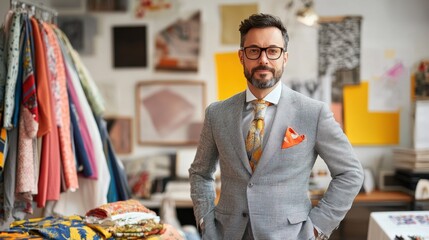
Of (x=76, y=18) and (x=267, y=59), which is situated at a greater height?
(x=76, y=18)

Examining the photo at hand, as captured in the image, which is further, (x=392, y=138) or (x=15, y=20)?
(x=392, y=138)

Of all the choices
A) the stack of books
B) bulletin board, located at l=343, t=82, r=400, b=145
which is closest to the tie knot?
the stack of books

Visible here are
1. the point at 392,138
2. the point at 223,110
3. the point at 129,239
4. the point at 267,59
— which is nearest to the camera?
the point at 267,59

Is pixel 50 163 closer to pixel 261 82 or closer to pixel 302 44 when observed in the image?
pixel 261 82

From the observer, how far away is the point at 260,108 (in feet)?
5.76

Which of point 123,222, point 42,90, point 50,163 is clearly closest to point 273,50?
point 123,222

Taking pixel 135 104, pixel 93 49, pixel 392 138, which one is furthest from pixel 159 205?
pixel 392 138

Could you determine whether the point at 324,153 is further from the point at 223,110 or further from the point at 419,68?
the point at 419,68

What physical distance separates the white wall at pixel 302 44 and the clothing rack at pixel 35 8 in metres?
1.34

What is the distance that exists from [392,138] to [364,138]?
25 centimetres

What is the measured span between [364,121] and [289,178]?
2752 millimetres

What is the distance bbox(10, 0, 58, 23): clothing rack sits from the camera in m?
2.58

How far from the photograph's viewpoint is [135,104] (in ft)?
14.3

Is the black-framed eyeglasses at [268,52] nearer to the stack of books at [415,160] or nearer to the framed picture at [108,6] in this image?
the stack of books at [415,160]
